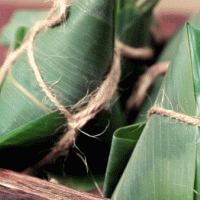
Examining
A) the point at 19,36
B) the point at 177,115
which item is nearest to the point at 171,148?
the point at 177,115

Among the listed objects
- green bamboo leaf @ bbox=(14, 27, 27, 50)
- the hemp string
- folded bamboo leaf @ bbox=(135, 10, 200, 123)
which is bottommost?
folded bamboo leaf @ bbox=(135, 10, 200, 123)

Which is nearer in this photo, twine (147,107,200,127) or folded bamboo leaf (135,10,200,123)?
twine (147,107,200,127)

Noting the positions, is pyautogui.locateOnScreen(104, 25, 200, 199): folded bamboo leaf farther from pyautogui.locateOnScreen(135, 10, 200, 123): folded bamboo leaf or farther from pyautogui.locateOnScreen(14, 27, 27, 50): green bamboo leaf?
pyautogui.locateOnScreen(14, 27, 27, 50): green bamboo leaf

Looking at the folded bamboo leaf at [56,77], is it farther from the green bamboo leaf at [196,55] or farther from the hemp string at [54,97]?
the green bamboo leaf at [196,55]

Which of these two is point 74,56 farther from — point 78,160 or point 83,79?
point 78,160

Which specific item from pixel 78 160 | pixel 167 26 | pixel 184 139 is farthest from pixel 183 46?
pixel 167 26

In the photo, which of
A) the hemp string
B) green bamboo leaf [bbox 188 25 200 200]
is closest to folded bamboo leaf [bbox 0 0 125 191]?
the hemp string
